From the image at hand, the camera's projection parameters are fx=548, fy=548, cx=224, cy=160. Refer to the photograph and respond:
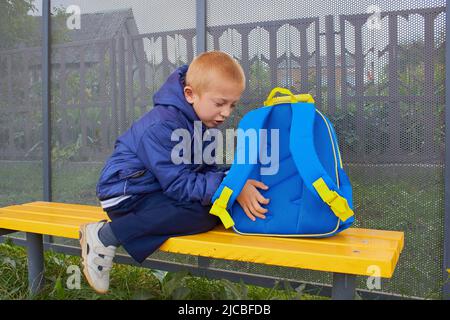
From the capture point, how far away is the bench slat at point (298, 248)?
5.77 ft

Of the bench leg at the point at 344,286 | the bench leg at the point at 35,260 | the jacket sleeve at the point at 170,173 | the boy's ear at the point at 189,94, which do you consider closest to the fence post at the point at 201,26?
the boy's ear at the point at 189,94

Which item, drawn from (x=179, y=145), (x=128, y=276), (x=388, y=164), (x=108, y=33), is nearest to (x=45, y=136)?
(x=108, y=33)

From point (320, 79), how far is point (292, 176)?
2.38 feet

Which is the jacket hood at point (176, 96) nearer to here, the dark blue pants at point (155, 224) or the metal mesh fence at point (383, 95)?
the dark blue pants at point (155, 224)

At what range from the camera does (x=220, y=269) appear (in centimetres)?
288

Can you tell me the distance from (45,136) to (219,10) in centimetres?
143

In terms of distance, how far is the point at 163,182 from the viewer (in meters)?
2.12

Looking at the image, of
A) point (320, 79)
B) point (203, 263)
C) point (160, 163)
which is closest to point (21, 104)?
point (203, 263)

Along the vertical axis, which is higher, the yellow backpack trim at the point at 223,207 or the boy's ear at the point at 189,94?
the boy's ear at the point at 189,94

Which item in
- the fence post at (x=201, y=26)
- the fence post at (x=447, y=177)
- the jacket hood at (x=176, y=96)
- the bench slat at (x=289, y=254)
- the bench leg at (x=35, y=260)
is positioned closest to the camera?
the bench slat at (x=289, y=254)

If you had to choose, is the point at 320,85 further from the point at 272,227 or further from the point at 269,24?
the point at 272,227

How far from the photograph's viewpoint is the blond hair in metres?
2.18

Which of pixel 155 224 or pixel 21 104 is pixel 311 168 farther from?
pixel 21 104

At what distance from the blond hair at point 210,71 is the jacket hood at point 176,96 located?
0.06 metres
